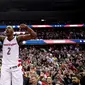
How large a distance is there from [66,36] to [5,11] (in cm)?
640

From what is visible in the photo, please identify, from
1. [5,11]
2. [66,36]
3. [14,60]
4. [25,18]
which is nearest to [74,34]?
[66,36]

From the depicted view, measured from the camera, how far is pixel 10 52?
5047 mm

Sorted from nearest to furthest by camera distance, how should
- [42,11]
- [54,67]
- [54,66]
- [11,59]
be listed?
[11,59]
[54,67]
[54,66]
[42,11]

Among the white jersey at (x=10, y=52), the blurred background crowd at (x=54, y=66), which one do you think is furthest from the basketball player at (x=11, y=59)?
the blurred background crowd at (x=54, y=66)

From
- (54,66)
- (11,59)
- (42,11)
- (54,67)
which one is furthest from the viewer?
(42,11)

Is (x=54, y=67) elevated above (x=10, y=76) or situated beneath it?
situated beneath

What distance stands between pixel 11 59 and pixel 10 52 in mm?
125

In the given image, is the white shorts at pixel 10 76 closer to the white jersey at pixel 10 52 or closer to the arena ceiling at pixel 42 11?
the white jersey at pixel 10 52

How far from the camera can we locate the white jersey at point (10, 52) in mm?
5027

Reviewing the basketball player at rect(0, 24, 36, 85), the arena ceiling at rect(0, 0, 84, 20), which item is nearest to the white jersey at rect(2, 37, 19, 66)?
the basketball player at rect(0, 24, 36, 85)

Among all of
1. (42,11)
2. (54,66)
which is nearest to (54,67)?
(54,66)

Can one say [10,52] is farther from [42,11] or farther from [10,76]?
[42,11]

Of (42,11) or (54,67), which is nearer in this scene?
(54,67)

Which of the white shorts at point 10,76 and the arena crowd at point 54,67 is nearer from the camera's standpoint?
the white shorts at point 10,76
